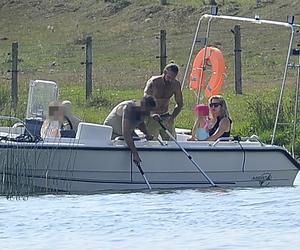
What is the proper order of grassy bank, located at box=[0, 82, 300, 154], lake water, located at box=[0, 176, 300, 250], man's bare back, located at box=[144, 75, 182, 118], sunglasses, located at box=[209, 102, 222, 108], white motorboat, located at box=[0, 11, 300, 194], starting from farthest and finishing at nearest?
grassy bank, located at box=[0, 82, 300, 154] < man's bare back, located at box=[144, 75, 182, 118] < sunglasses, located at box=[209, 102, 222, 108] < white motorboat, located at box=[0, 11, 300, 194] < lake water, located at box=[0, 176, 300, 250]

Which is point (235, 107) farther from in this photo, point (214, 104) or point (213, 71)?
point (214, 104)

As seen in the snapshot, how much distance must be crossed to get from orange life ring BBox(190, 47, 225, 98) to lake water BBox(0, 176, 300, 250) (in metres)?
2.15

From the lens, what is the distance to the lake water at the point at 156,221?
13.6m

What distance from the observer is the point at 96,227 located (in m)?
14.7

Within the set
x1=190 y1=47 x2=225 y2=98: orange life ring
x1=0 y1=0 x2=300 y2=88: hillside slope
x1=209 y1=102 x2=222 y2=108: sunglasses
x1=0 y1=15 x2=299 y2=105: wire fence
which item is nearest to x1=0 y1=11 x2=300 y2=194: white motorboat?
x1=209 y1=102 x2=222 y2=108: sunglasses

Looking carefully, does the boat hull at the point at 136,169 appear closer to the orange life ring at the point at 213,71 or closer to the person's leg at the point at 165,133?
the person's leg at the point at 165,133

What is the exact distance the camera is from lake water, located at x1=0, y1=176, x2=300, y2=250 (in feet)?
44.8

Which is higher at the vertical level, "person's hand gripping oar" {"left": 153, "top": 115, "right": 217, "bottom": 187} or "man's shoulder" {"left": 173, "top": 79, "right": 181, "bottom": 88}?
"man's shoulder" {"left": 173, "top": 79, "right": 181, "bottom": 88}

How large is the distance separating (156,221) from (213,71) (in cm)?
527

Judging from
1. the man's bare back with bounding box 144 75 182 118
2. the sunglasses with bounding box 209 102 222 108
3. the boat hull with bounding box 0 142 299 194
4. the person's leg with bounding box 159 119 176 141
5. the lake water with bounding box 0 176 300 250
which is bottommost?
the lake water with bounding box 0 176 300 250

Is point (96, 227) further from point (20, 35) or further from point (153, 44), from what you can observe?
point (20, 35)

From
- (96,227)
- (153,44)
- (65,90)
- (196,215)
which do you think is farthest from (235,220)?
(153,44)

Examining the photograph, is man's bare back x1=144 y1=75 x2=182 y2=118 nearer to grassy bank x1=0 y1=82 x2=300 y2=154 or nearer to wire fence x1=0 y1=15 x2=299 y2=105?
grassy bank x1=0 y1=82 x2=300 y2=154

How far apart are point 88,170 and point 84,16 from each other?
3760 centimetres
